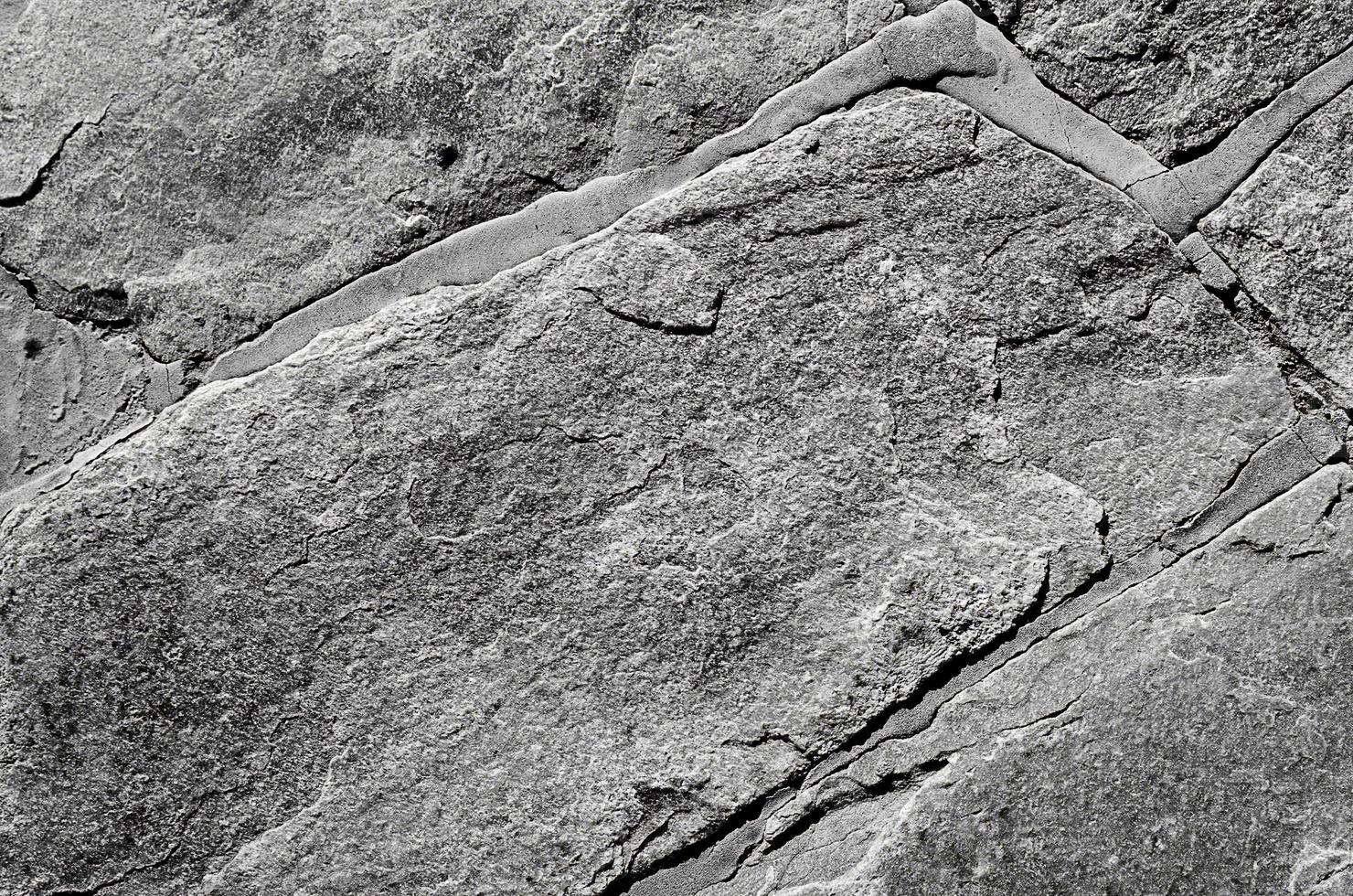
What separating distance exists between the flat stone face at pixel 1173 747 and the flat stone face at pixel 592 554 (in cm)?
8

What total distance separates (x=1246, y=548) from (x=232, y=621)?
41.6 inches

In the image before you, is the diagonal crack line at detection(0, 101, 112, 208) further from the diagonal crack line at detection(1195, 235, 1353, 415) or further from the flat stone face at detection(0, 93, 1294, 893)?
the diagonal crack line at detection(1195, 235, 1353, 415)

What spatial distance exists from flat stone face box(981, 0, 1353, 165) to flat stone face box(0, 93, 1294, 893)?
15 centimetres

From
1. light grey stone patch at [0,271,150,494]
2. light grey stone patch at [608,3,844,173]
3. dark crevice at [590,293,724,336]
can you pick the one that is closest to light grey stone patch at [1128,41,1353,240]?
light grey stone patch at [608,3,844,173]

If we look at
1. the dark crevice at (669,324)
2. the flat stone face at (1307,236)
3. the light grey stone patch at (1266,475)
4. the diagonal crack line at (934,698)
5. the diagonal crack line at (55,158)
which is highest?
the diagonal crack line at (55,158)

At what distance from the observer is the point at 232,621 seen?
94 cm

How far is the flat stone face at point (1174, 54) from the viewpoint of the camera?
0.96 meters

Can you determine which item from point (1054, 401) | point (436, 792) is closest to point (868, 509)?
point (1054, 401)

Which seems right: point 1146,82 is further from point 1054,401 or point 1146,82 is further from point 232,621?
point 232,621

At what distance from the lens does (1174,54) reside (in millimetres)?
964

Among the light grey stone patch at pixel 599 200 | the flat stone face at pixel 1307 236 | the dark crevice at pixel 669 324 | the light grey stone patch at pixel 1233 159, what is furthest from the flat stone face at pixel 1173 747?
the light grey stone patch at pixel 599 200

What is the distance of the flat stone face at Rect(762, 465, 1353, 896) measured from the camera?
0.92m

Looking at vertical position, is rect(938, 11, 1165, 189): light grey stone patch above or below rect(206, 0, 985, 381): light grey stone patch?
below

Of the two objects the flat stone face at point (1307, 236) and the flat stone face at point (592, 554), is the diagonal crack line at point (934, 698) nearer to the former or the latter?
the flat stone face at point (592, 554)
